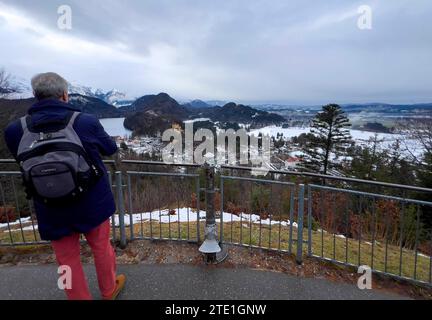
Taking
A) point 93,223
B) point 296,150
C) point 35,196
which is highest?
point 35,196

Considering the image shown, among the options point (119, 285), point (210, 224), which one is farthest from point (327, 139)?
point (119, 285)

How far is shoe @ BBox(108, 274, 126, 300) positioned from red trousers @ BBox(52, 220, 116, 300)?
0.31 feet

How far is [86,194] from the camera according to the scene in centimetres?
214

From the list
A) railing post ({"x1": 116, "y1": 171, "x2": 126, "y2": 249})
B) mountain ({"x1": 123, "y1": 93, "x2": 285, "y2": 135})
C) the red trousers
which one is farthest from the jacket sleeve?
mountain ({"x1": 123, "y1": 93, "x2": 285, "y2": 135})

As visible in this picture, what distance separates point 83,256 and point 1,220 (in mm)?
9450

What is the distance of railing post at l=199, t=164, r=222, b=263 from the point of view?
349 centimetres

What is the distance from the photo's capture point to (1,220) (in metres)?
10.7

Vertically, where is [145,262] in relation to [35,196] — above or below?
below

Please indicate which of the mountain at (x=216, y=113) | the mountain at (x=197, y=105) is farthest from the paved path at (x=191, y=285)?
the mountain at (x=197, y=105)

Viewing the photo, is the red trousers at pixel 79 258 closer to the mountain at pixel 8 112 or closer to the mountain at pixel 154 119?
the mountain at pixel 154 119

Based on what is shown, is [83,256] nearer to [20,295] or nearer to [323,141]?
[20,295]

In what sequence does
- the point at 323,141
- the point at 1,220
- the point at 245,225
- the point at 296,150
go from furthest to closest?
the point at 296,150
the point at 323,141
the point at 1,220
the point at 245,225
